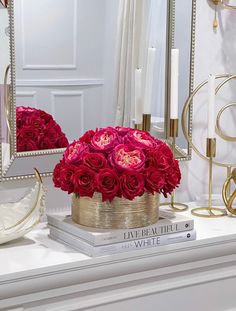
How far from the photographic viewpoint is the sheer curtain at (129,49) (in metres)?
1.64

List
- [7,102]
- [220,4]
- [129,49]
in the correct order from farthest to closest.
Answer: [220,4] < [129,49] < [7,102]

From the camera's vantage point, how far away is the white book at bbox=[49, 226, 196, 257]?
1.35 metres

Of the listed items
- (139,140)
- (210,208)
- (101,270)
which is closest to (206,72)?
(210,208)

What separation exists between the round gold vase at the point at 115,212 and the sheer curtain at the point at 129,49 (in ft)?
1.09

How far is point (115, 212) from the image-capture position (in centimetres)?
138

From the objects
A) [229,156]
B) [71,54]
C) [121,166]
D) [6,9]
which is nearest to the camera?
[121,166]

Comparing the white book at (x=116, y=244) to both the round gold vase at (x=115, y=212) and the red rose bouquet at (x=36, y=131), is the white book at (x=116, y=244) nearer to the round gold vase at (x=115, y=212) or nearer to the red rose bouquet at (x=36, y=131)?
the round gold vase at (x=115, y=212)

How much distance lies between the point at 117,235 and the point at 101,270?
0.08 m

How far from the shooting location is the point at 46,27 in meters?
1.55

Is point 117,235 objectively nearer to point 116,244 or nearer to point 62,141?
point 116,244

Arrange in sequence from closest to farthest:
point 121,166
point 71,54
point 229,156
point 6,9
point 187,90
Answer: point 121,166 → point 6,9 → point 71,54 → point 187,90 → point 229,156

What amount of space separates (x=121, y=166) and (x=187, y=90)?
1.71ft

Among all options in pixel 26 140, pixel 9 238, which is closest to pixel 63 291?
pixel 9 238

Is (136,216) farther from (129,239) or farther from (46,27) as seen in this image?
(46,27)
